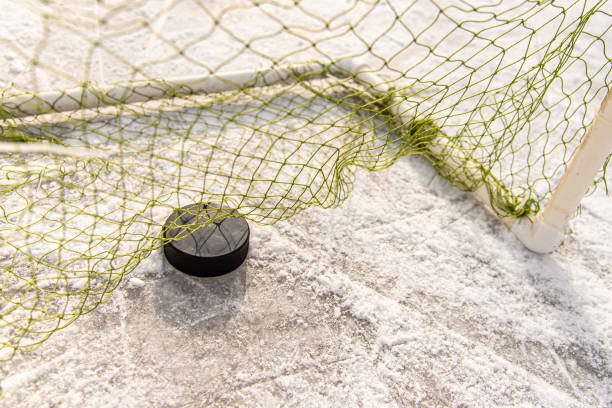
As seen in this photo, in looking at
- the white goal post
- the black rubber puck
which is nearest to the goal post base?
the white goal post

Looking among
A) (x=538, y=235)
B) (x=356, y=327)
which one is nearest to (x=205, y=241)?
(x=356, y=327)

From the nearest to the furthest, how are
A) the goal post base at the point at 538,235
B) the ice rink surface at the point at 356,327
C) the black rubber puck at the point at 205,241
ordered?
the ice rink surface at the point at 356,327 < the black rubber puck at the point at 205,241 < the goal post base at the point at 538,235

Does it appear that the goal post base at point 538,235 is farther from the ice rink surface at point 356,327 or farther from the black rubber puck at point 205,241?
the black rubber puck at point 205,241

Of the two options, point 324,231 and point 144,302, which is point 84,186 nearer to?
point 144,302

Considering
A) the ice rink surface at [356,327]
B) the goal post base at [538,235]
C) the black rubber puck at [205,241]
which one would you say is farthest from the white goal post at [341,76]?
the black rubber puck at [205,241]

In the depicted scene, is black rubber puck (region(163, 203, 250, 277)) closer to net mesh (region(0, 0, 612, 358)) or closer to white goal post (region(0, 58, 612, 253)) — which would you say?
net mesh (region(0, 0, 612, 358))

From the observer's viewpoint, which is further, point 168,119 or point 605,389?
point 168,119

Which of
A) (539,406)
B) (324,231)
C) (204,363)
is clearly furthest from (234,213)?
(539,406)
